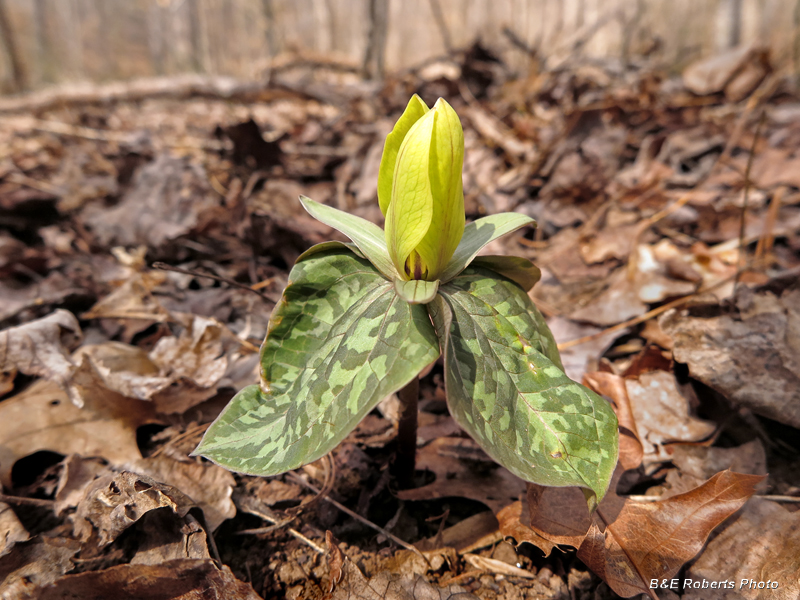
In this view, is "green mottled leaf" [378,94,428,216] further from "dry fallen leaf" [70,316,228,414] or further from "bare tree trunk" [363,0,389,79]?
"bare tree trunk" [363,0,389,79]

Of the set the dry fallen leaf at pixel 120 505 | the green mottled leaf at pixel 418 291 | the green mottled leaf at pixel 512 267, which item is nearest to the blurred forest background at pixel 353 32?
the green mottled leaf at pixel 512 267

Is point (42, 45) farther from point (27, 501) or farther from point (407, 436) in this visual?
point (407, 436)

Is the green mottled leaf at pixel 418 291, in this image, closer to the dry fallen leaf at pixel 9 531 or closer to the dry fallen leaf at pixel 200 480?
the dry fallen leaf at pixel 200 480

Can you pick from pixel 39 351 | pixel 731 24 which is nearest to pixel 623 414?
pixel 39 351

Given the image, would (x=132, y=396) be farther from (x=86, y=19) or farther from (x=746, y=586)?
(x=86, y=19)

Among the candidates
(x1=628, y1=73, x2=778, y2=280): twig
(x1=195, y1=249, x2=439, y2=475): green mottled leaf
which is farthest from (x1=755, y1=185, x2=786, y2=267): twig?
(x1=195, y1=249, x2=439, y2=475): green mottled leaf

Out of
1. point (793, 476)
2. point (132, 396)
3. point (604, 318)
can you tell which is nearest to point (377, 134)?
point (604, 318)
